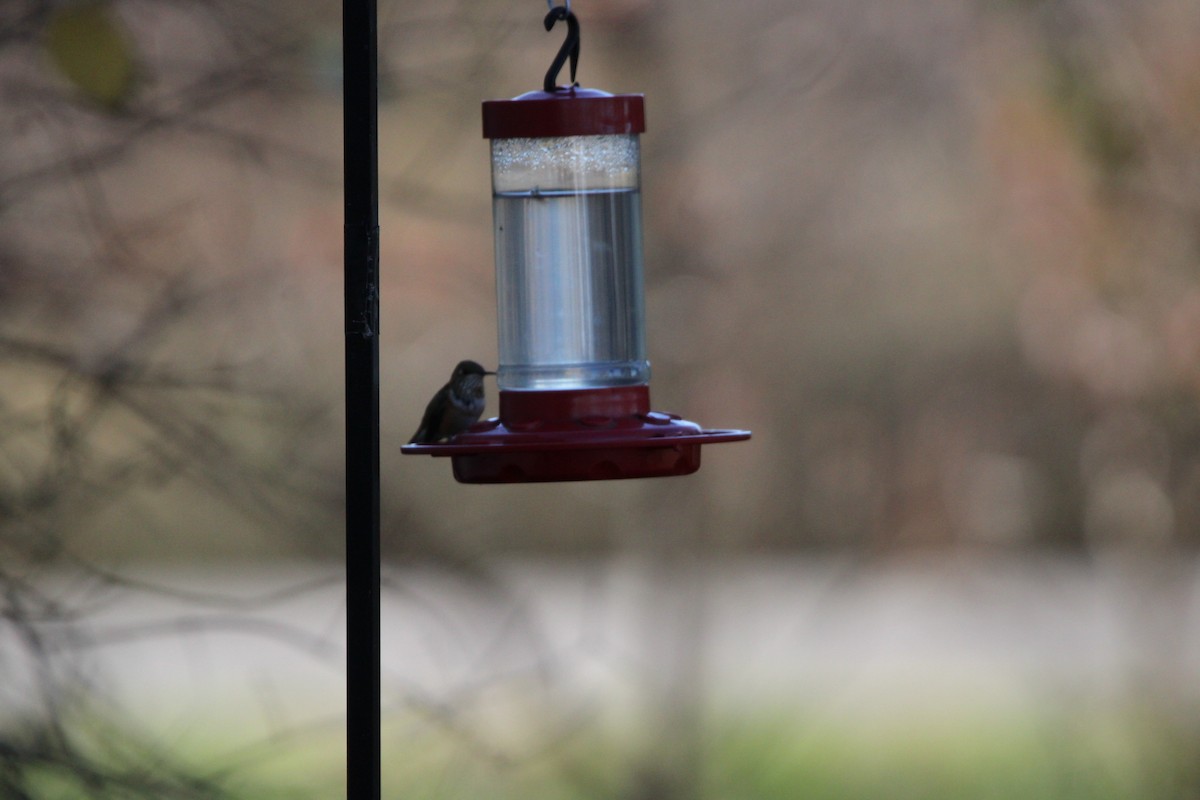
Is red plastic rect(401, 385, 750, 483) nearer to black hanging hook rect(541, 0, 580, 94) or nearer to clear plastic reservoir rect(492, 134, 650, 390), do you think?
clear plastic reservoir rect(492, 134, 650, 390)

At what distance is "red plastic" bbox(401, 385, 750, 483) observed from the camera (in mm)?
1396

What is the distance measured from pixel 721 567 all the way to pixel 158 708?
153cm

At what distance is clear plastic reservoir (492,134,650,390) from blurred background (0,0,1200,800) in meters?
1.41

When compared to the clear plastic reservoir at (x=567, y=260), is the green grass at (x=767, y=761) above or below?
below

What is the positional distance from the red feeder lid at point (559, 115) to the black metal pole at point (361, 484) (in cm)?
21

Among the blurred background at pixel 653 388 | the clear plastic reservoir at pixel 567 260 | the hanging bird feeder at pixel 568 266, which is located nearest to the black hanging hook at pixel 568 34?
Result: the hanging bird feeder at pixel 568 266

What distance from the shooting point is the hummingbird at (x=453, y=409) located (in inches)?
73.5

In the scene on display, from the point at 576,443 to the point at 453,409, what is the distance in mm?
531

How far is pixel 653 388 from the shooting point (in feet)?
10.8

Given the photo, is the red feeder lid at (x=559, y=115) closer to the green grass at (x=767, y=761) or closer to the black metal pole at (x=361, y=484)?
the black metal pole at (x=361, y=484)

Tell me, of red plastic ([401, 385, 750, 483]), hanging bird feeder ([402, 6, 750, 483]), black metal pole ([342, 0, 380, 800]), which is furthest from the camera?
hanging bird feeder ([402, 6, 750, 483])

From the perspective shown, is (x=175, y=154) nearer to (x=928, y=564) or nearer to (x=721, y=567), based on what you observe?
(x=721, y=567)

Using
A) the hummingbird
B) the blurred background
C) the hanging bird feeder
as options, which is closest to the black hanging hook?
the hanging bird feeder

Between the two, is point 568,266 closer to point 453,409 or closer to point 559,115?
point 453,409
